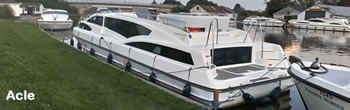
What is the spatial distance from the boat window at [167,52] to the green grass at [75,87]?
43.0 inches

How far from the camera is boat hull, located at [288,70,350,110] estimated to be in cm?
612

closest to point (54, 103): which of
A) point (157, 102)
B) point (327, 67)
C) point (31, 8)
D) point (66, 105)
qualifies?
point (66, 105)

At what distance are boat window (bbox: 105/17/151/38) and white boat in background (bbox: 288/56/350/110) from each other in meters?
5.03

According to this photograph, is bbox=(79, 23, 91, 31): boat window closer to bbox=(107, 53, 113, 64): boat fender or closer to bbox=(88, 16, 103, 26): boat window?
→ bbox=(88, 16, 103, 26): boat window

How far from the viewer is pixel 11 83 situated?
6770 mm

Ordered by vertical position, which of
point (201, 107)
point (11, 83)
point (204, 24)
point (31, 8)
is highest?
point (31, 8)

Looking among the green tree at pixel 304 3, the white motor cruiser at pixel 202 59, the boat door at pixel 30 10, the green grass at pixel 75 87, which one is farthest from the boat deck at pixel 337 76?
the green tree at pixel 304 3

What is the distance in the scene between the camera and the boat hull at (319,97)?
20.1 ft

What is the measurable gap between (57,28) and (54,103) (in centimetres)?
2326

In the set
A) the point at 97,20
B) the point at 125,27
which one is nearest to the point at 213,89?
the point at 125,27

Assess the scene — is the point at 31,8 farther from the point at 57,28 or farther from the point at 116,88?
the point at 116,88

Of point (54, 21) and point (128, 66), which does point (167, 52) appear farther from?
point (54, 21)

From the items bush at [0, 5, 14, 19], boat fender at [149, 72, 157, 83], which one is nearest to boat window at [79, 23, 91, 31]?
boat fender at [149, 72, 157, 83]

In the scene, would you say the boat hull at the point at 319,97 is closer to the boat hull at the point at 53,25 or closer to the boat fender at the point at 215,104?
the boat fender at the point at 215,104
